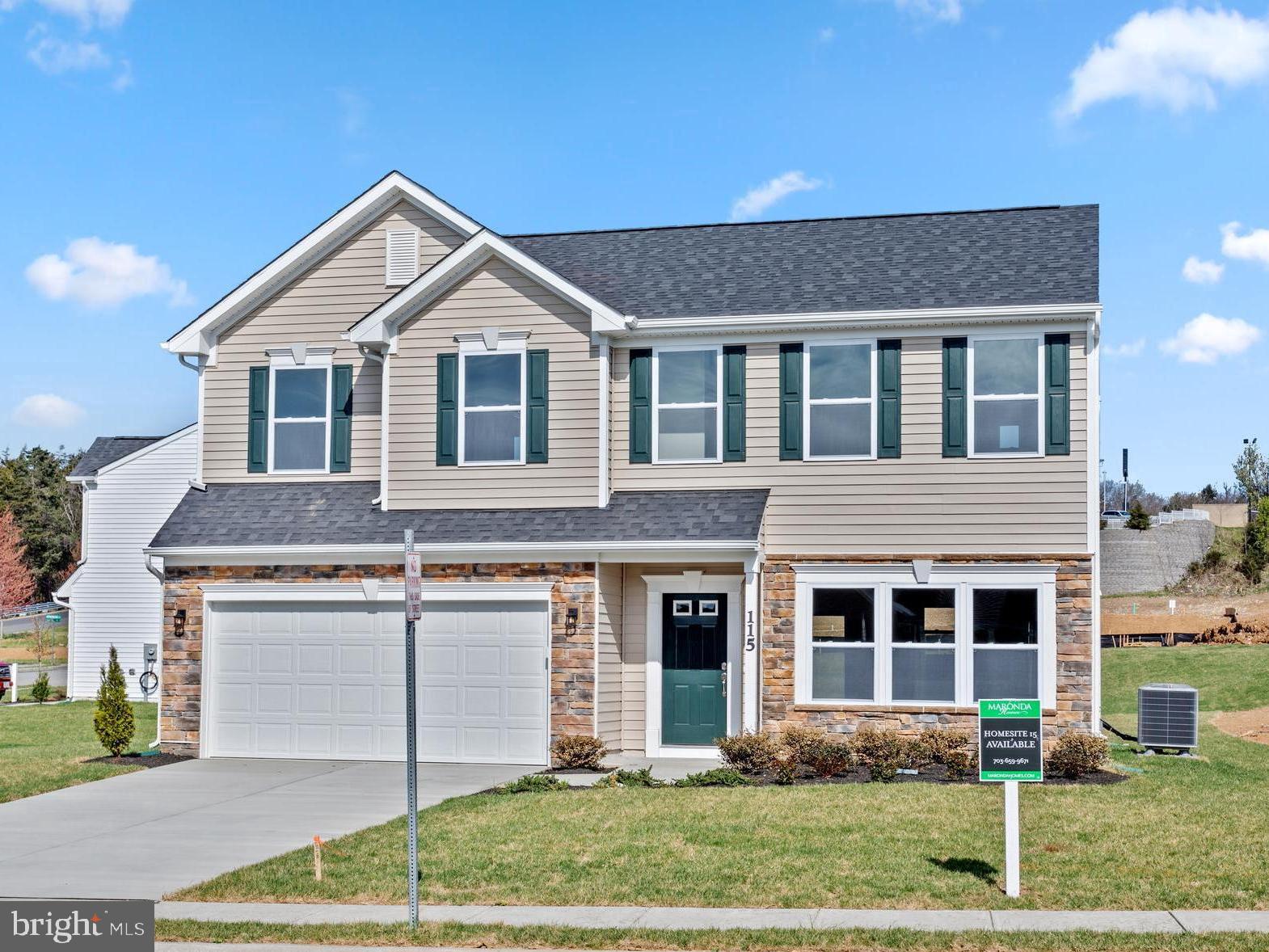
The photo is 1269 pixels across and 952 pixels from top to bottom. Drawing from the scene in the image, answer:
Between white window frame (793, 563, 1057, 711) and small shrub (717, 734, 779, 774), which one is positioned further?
white window frame (793, 563, 1057, 711)

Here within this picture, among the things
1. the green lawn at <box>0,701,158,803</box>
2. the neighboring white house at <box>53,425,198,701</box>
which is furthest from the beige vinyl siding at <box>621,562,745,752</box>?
the neighboring white house at <box>53,425,198,701</box>

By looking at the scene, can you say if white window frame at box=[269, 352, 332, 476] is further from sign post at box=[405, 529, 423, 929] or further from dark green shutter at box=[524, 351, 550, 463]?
sign post at box=[405, 529, 423, 929]

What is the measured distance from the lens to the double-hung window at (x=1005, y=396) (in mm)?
18922

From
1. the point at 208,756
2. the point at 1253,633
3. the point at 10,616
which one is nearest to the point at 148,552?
the point at 208,756

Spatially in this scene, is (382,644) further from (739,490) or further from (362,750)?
(739,490)

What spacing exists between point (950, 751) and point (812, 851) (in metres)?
5.21

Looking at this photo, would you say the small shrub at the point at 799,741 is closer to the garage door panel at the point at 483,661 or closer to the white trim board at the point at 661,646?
the white trim board at the point at 661,646

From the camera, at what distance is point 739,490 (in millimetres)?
19688

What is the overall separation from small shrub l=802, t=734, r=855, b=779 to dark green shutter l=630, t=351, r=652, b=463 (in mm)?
4814

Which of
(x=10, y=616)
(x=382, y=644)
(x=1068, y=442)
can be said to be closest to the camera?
(x=1068, y=442)

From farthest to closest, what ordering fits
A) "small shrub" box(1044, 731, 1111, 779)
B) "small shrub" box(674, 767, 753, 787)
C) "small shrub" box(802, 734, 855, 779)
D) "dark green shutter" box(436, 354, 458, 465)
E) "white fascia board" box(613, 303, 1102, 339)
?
1. "dark green shutter" box(436, 354, 458, 465)
2. "white fascia board" box(613, 303, 1102, 339)
3. "small shrub" box(802, 734, 855, 779)
4. "small shrub" box(1044, 731, 1111, 779)
5. "small shrub" box(674, 767, 753, 787)

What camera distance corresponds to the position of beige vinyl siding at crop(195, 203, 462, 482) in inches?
852

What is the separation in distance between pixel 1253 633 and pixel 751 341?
972 inches

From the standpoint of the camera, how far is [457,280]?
20484 mm
